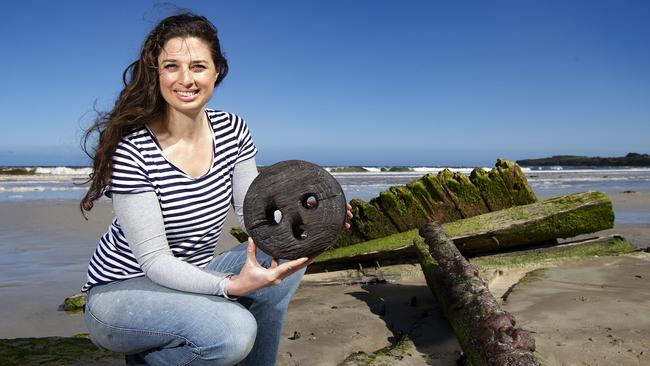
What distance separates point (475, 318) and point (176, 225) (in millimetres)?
1746

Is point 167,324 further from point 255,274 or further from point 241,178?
point 241,178

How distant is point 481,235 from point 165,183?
4119mm

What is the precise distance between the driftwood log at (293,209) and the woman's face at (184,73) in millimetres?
603

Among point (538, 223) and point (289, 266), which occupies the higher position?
point (289, 266)

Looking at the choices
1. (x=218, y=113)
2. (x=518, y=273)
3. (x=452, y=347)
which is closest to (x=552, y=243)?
(x=518, y=273)

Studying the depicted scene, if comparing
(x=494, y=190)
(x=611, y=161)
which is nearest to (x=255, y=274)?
(x=494, y=190)

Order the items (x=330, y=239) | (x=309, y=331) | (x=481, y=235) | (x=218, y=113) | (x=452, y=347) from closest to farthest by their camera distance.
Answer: (x=330, y=239) < (x=218, y=113) < (x=452, y=347) < (x=309, y=331) < (x=481, y=235)

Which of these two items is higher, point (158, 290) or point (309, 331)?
point (158, 290)

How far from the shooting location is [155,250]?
2.58m

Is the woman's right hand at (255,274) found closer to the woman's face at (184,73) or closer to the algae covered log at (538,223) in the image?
the woman's face at (184,73)

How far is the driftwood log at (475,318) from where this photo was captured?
2674 millimetres

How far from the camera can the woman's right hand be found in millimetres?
2424

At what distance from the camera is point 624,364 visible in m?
3.31

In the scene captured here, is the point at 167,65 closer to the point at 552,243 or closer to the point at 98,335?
the point at 98,335
